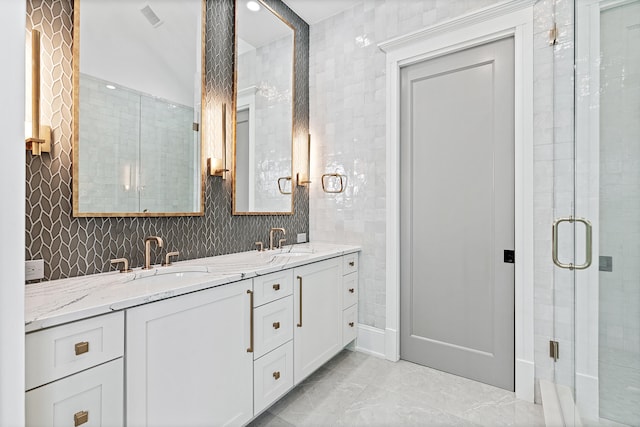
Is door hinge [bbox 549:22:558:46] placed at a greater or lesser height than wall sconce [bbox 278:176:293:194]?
greater

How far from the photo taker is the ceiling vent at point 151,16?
179 centimetres

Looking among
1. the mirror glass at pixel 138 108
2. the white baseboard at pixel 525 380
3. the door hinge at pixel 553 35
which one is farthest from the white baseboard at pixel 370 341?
the door hinge at pixel 553 35

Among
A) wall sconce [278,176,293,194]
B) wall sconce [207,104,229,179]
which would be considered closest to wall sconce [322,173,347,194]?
wall sconce [278,176,293,194]

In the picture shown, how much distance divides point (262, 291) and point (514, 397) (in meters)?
1.72

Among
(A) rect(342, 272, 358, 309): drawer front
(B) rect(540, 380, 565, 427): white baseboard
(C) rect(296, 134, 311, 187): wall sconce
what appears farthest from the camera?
(C) rect(296, 134, 311, 187): wall sconce

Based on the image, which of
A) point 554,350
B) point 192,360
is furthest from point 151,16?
point 554,350

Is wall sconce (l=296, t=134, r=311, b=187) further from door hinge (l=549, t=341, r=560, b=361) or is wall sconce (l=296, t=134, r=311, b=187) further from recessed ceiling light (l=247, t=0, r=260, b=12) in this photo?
door hinge (l=549, t=341, r=560, b=361)

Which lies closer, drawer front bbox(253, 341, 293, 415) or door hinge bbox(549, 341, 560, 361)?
drawer front bbox(253, 341, 293, 415)

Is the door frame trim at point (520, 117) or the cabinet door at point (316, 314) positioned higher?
the door frame trim at point (520, 117)

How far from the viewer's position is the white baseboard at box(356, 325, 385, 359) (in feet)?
8.45

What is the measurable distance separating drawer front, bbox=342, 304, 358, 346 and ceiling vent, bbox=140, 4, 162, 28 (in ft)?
7.31

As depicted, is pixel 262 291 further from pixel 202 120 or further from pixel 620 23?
pixel 620 23

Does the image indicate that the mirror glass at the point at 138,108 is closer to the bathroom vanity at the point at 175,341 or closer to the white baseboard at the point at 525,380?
the bathroom vanity at the point at 175,341

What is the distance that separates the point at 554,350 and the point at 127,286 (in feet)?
7.52
